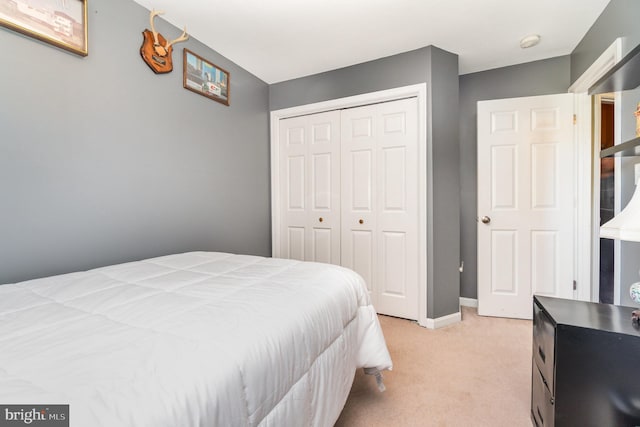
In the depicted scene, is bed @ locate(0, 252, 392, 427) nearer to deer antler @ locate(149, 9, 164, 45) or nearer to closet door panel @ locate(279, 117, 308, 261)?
deer antler @ locate(149, 9, 164, 45)

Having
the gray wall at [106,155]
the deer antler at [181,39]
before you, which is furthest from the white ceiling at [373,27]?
the gray wall at [106,155]

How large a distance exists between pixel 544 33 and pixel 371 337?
108 inches

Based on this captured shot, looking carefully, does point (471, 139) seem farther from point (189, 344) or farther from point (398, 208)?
point (189, 344)

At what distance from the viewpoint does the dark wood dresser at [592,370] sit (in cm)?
95

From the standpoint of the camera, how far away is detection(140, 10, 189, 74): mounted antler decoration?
1.87 meters

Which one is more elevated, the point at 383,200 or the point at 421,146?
the point at 421,146

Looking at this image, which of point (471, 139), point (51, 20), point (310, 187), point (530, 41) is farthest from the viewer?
point (310, 187)

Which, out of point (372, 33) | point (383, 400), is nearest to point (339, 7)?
point (372, 33)

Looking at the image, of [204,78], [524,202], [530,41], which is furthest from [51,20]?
[524,202]

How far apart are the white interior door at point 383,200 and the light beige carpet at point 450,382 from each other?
43cm

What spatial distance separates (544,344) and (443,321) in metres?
1.37

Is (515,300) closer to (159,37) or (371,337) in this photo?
(371,337)

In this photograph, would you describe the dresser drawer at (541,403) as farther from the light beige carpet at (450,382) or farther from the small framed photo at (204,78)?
the small framed photo at (204,78)

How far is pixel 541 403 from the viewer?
1.19 meters
